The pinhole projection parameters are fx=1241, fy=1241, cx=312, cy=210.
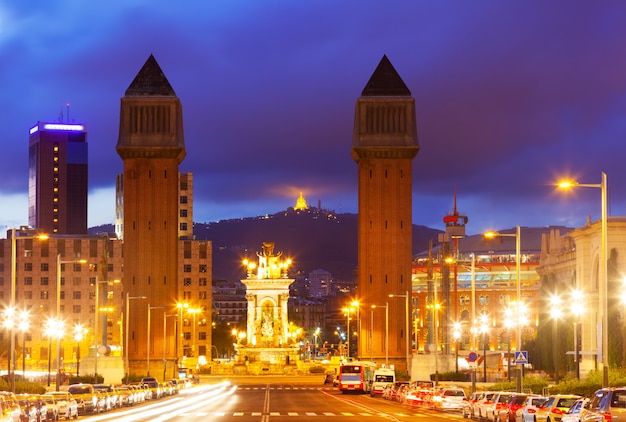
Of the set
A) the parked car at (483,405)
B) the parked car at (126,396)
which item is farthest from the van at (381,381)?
the parked car at (483,405)

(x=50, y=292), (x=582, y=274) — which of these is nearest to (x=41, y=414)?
(x=582, y=274)

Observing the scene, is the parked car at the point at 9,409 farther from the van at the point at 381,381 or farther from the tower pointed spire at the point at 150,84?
the tower pointed spire at the point at 150,84

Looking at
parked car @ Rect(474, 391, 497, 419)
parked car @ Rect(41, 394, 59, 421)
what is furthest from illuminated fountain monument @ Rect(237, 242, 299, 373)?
parked car @ Rect(41, 394, 59, 421)

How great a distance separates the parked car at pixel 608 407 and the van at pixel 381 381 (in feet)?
184

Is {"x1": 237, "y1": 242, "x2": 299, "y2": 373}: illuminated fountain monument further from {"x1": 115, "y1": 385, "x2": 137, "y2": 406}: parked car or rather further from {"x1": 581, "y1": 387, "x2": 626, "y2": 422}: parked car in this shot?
{"x1": 581, "y1": 387, "x2": 626, "y2": 422}: parked car

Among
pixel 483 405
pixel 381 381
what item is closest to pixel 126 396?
pixel 483 405

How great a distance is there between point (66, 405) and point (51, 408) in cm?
308

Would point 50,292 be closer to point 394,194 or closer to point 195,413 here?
point 394,194

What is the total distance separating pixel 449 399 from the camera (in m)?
62.3

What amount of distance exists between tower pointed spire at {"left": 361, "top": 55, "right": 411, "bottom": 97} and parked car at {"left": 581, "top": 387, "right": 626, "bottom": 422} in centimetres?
10372

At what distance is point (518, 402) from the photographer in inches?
1845

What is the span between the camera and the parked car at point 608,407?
98.3 feet

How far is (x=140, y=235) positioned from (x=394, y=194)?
2748 centimetres

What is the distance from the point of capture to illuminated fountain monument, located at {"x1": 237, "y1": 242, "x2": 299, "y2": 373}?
156m
